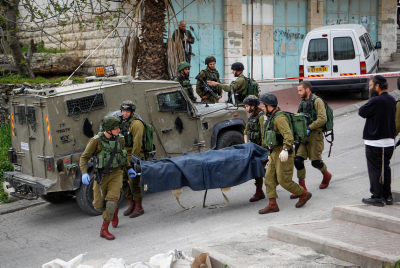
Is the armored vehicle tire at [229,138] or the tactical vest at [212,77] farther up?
the tactical vest at [212,77]

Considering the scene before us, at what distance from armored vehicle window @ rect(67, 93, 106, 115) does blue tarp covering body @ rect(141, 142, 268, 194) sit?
1.24 m

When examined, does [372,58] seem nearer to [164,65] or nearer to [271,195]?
[164,65]

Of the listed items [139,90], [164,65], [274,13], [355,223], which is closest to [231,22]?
[274,13]

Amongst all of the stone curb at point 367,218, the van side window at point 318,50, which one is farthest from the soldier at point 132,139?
the van side window at point 318,50

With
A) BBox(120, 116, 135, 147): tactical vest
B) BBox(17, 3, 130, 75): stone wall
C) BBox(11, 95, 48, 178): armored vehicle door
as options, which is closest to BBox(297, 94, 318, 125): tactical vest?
BBox(120, 116, 135, 147): tactical vest

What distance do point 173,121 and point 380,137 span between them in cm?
350

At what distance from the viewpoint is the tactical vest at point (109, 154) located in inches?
236

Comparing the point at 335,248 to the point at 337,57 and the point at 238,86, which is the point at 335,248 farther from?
the point at 337,57

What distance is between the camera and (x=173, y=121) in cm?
793

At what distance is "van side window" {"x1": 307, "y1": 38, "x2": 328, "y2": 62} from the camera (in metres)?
14.2

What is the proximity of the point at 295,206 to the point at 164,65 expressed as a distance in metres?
6.11

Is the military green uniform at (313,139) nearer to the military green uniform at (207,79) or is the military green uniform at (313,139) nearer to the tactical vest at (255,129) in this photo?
the tactical vest at (255,129)

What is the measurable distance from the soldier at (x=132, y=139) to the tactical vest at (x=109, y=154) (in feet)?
1.40

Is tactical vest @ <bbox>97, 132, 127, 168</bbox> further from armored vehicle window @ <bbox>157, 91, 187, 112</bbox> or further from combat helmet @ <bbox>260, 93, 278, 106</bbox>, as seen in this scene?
combat helmet @ <bbox>260, 93, 278, 106</bbox>
